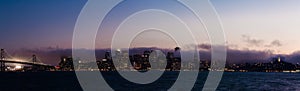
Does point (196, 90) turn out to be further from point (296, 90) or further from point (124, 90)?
point (296, 90)

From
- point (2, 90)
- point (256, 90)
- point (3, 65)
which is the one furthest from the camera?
point (3, 65)

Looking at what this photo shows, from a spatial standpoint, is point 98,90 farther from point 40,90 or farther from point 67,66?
point 67,66

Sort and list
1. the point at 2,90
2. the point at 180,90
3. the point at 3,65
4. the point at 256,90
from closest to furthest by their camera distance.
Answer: the point at 180,90, the point at 2,90, the point at 256,90, the point at 3,65

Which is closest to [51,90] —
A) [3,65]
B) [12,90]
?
[12,90]

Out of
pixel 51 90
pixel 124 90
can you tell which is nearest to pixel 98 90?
pixel 124 90

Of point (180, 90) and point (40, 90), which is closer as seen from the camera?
point (180, 90)

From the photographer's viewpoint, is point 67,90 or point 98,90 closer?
point 98,90

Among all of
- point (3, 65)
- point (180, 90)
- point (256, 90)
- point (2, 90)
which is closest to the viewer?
point (180, 90)

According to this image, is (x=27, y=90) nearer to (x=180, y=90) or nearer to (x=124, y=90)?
(x=124, y=90)
